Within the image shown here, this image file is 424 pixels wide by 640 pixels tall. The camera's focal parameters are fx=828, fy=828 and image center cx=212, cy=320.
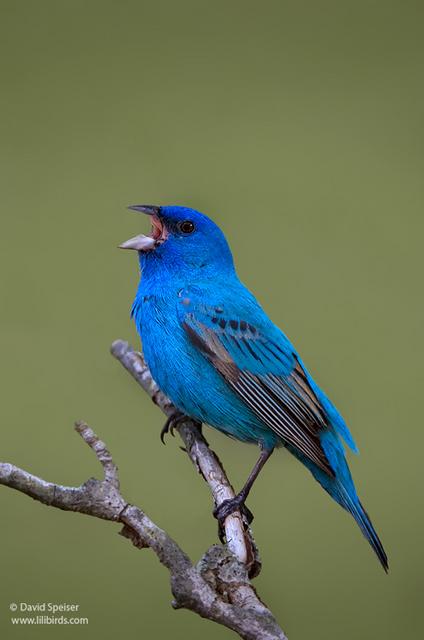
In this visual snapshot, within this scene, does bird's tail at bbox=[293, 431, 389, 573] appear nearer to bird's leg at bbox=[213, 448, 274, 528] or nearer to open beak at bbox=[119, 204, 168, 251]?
bird's leg at bbox=[213, 448, 274, 528]

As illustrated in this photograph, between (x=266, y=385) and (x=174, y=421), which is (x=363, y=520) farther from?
(x=174, y=421)

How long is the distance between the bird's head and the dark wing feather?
25cm

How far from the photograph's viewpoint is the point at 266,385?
2.73 metres

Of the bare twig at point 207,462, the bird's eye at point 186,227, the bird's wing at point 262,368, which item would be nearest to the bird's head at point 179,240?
the bird's eye at point 186,227

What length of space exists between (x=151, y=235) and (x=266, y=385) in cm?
72

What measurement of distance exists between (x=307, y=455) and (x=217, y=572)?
0.76 m

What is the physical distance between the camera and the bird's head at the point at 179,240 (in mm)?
2965

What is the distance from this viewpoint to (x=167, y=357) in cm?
277

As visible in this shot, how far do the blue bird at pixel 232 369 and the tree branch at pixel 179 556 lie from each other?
61 centimetres

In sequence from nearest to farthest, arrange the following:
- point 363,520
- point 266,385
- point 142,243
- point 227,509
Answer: point 227,509 < point 363,520 < point 266,385 < point 142,243

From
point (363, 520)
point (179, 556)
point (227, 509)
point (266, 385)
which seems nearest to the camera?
point (179, 556)

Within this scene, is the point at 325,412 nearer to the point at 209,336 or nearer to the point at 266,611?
the point at 209,336

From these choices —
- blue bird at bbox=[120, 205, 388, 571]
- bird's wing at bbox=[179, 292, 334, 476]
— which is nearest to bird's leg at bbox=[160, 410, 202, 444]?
blue bird at bbox=[120, 205, 388, 571]

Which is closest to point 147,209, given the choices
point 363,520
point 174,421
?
point 174,421
